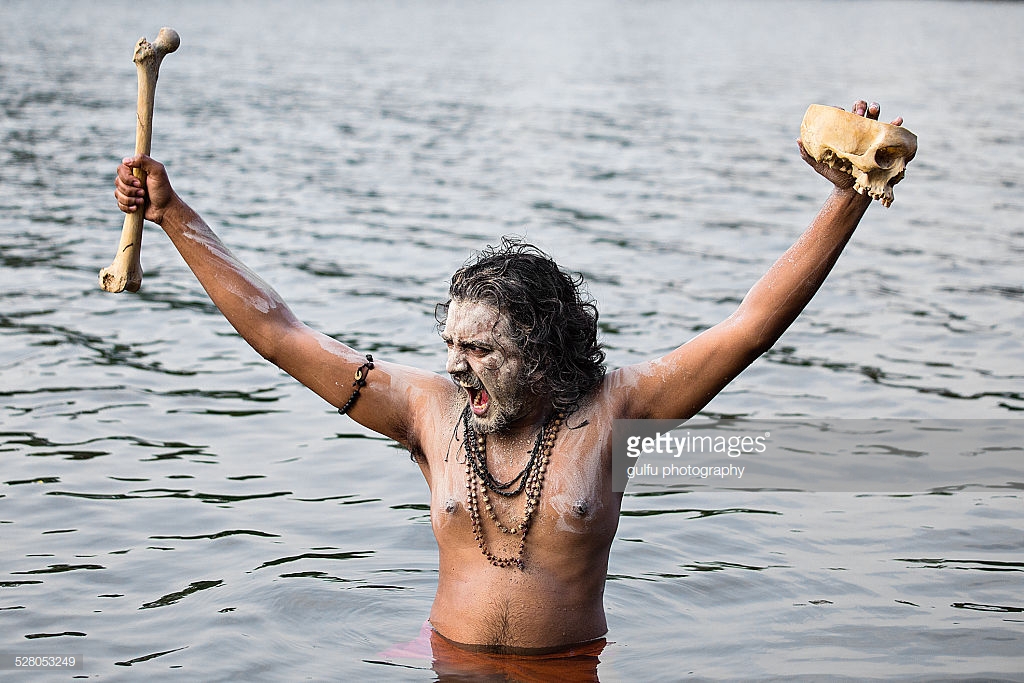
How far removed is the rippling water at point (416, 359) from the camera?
5.17 meters

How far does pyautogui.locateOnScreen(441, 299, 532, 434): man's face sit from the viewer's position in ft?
13.0

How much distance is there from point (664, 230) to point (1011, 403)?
499cm

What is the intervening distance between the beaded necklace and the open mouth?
0.14m

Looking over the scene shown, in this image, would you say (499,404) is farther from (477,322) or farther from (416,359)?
(416,359)

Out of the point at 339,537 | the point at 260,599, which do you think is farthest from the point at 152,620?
the point at 339,537

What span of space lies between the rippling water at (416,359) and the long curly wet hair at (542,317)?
1.12 metres

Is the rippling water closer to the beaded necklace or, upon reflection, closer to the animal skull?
the beaded necklace

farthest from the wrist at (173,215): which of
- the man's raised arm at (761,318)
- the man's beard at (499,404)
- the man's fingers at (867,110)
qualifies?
the man's fingers at (867,110)

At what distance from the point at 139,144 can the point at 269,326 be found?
66cm

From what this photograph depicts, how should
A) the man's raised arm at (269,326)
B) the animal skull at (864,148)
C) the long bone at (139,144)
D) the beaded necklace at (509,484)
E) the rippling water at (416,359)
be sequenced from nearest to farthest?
the animal skull at (864,148)
the long bone at (139,144)
the man's raised arm at (269,326)
the beaded necklace at (509,484)
the rippling water at (416,359)

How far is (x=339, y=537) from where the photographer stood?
6.02 meters

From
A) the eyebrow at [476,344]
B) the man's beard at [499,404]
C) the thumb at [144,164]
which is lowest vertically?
the man's beard at [499,404]
